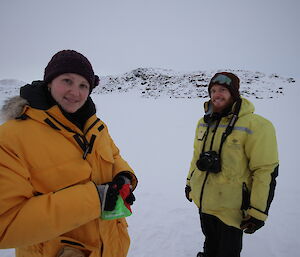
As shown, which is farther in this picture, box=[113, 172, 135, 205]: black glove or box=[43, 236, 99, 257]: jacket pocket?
box=[113, 172, 135, 205]: black glove

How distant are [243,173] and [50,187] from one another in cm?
188

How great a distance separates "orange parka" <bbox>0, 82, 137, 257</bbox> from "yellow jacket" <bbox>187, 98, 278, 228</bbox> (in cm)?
116

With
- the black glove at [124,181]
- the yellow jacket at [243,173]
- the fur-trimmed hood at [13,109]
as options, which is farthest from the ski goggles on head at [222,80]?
the fur-trimmed hood at [13,109]

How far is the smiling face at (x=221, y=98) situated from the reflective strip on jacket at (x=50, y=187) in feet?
4.69

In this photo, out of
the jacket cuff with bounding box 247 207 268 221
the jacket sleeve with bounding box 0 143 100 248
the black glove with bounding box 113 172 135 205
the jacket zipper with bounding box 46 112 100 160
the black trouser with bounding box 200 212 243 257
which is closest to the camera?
the jacket sleeve with bounding box 0 143 100 248

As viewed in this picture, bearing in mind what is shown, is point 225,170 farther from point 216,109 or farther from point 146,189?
point 146,189

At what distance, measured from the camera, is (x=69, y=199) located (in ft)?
3.76

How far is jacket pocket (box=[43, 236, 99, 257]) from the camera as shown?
1.22 meters

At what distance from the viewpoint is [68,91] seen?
1398mm

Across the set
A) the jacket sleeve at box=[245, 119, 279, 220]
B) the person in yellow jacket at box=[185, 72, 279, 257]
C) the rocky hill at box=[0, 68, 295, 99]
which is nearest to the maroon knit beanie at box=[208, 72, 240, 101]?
the person in yellow jacket at box=[185, 72, 279, 257]

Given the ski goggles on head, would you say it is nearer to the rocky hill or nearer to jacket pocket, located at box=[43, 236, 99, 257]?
jacket pocket, located at box=[43, 236, 99, 257]

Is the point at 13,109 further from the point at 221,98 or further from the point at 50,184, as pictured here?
the point at 221,98

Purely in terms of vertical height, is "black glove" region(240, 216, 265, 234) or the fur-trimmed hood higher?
the fur-trimmed hood

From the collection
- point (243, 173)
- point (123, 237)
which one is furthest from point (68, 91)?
point (243, 173)
